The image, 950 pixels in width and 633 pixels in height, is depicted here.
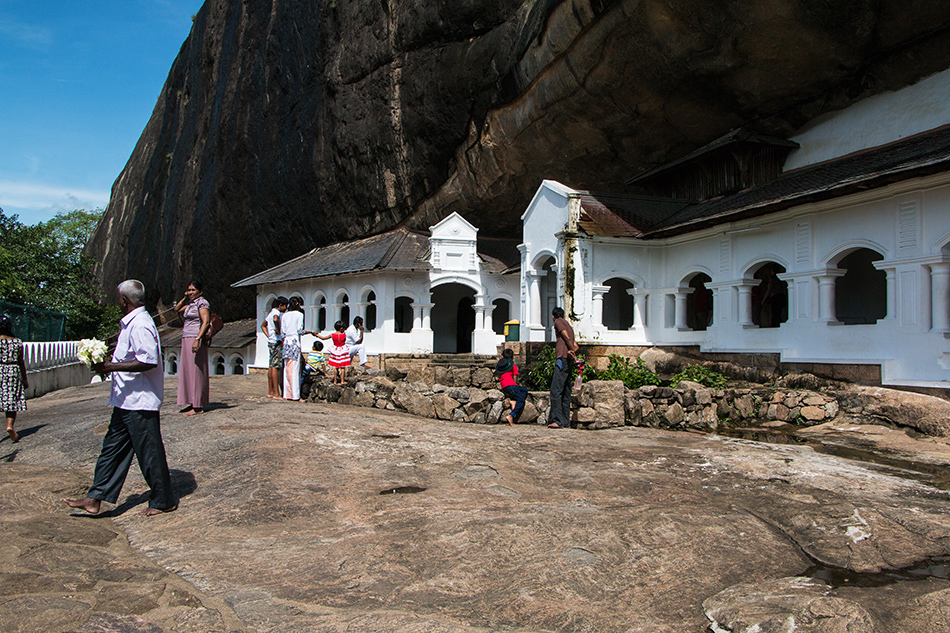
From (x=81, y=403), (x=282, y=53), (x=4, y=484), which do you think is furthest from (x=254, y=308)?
(x=4, y=484)

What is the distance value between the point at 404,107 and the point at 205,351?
17276 millimetres

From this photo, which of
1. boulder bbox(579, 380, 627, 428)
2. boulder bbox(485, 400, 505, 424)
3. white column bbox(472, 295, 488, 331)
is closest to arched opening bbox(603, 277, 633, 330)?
white column bbox(472, 295, 488, 331)

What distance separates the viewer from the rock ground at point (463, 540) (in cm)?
328

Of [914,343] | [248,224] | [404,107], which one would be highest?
→ [404,107]

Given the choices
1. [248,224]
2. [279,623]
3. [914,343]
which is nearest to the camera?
[279,623]

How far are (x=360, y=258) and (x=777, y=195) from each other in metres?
15.6

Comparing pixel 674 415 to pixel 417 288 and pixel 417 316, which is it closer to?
pixel 417 316

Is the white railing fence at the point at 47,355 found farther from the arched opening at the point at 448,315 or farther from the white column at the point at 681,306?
the white column at the point at 681,306

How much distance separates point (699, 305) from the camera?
16719 mm

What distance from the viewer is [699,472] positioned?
6.45 metres

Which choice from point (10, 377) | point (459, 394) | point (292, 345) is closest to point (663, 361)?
point (459, 394)

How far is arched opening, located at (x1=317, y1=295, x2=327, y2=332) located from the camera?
88.5 feet

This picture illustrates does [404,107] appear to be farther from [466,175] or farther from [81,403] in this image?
[81,403]

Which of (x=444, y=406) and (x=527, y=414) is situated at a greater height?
(x=444, y=406)
